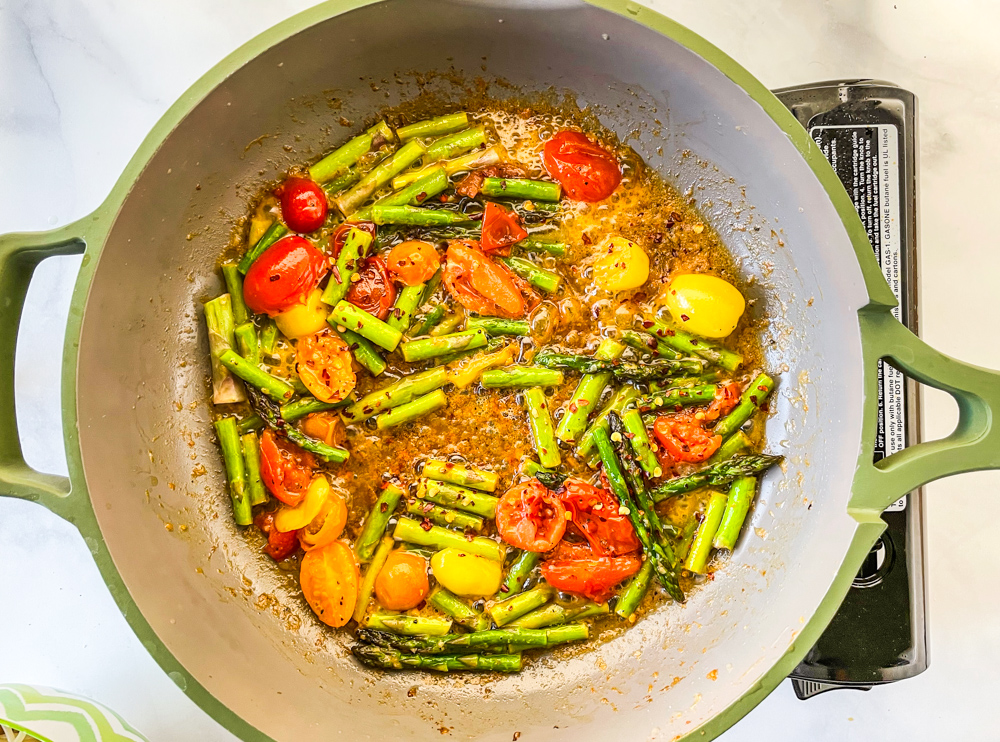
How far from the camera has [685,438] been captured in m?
2.62

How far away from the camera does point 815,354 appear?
2.46 metres

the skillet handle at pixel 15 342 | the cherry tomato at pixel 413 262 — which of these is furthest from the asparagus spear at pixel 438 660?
the cherry tomato at pixel 413 262

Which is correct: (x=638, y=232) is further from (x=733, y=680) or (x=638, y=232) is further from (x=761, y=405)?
(x=733, y=680)

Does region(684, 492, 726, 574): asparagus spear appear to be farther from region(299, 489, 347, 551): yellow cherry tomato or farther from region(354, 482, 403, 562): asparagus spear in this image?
region(299, 489, 347, 551): yellow cherry tomato

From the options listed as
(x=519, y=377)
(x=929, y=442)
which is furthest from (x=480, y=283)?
(x=929, y=442)

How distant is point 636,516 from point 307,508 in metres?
1.25

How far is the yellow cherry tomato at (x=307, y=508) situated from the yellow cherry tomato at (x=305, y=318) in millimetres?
564

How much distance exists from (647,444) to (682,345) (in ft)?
1.34

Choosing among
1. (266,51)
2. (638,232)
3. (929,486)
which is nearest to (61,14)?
(266,51)

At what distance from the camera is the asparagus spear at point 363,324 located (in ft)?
8.38

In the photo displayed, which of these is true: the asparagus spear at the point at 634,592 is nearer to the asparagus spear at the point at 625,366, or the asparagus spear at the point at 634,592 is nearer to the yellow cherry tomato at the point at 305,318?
the asparagus spear at the point at 625,366

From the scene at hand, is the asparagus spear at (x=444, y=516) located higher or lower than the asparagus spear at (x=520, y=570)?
higher

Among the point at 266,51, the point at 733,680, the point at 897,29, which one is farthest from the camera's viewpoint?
the point at 897,29

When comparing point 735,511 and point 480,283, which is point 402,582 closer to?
point 480,283
